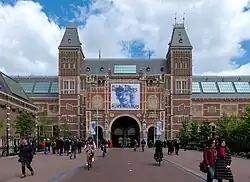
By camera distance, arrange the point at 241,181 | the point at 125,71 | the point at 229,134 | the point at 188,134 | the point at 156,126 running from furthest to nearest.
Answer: the point at 125,71 < the point at 156,126 < the point at 188,134 < the point at 229,134 < the point at 241,181

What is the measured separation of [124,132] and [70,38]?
22588mm

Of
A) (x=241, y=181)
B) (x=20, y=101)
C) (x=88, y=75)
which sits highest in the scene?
(x=88, y=75)

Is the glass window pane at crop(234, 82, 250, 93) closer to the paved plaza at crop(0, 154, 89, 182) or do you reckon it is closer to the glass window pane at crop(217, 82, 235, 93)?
the glass window pane at crop(217, 82, 235, 93)

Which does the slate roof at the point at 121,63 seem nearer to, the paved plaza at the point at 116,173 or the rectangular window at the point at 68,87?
the rectangular window at the point at 68,87

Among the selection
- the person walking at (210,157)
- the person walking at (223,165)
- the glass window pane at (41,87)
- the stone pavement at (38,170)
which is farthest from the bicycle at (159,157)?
the glass window pane at (41,87)

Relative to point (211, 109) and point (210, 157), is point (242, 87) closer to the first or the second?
point (211, 109)

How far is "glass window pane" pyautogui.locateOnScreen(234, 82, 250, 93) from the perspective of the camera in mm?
101631

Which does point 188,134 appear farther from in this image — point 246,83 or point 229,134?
point 246,83

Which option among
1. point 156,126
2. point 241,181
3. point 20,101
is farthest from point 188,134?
point 241,181

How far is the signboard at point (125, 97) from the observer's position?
92.9 metres

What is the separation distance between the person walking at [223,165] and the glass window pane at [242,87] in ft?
298

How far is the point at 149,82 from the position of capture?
95812mm

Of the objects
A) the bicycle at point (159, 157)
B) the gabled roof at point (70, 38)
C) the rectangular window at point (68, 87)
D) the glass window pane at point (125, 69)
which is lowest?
the bicycle at point (159, 157)

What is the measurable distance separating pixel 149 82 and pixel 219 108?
15977mm
